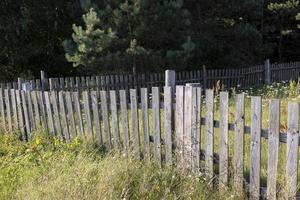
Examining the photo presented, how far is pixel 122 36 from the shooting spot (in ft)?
48.5

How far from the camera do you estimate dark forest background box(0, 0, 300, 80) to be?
551 inches

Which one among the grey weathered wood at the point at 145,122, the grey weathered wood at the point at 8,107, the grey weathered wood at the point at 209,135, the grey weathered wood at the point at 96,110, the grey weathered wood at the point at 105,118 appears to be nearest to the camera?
the grey weathered wood at the point at 209,135

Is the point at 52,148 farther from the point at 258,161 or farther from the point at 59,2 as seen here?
the point at 59,2

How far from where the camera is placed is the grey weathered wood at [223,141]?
470 centimetres

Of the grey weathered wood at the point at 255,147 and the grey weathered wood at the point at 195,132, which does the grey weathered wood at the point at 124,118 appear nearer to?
the grey weathered wood at the point at 195,132

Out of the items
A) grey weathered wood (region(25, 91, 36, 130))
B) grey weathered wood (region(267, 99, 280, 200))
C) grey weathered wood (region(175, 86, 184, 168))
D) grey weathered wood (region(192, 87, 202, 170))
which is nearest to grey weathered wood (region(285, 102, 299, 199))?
grey weathered wood (region(267, 99, 280, 200))

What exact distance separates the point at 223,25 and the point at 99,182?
16.7 m

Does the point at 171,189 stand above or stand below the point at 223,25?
below

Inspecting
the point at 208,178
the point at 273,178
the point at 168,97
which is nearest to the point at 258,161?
the point at 273,178

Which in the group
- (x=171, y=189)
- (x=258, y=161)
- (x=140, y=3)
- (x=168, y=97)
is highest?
(x=140, y=3)

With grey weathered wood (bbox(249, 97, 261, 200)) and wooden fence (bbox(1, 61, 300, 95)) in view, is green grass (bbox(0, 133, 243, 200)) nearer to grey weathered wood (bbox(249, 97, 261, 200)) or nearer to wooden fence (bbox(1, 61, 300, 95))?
grey weathered wood (bbox(249, 97, 261, 200))

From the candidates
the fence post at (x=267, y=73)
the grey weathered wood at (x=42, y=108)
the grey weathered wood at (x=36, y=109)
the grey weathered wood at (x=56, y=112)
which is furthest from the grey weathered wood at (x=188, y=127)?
the fence post at (x=267, y=73)

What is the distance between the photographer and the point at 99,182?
14.5 ft

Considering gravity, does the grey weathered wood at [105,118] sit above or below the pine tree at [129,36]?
below
